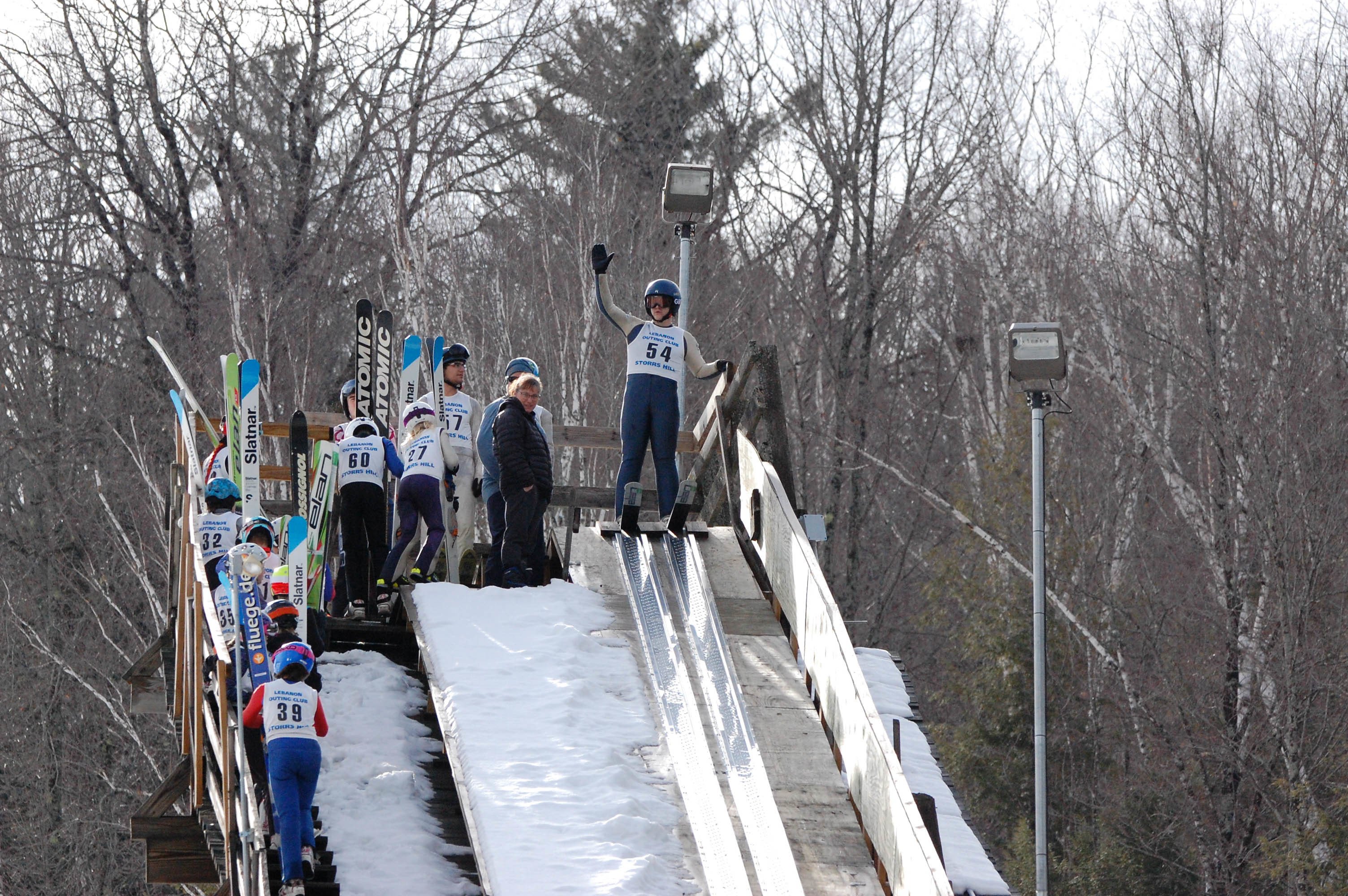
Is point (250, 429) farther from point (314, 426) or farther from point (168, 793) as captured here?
point (168, 793)

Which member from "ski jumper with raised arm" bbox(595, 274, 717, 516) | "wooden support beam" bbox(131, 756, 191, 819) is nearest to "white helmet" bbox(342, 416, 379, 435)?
"ski jumper with raised arm" bbox(595, 274, 717, 516)

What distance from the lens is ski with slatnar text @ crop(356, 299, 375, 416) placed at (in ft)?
47.7

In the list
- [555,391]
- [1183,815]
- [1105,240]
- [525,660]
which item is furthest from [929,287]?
[525,660]

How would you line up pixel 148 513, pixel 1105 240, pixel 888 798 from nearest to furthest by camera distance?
pixel 888 798 < pixel 148 513 < pixel 1105 240

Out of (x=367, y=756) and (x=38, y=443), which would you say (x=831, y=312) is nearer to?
(x=38, y=443)

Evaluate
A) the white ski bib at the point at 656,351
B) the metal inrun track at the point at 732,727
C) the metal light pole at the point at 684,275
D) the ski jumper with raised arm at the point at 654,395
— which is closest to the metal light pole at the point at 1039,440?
the metal light pole at the point at 684,275

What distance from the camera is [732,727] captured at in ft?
31.5

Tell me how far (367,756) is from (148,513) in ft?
58.4

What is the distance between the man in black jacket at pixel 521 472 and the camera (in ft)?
39.0

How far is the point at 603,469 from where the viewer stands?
2789 cm

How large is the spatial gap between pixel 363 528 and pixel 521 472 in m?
1.29

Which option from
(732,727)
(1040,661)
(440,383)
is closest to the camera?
(732,727)

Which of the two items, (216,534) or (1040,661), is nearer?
(216,534)

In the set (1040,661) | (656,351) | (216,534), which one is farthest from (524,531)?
(1040,661)
